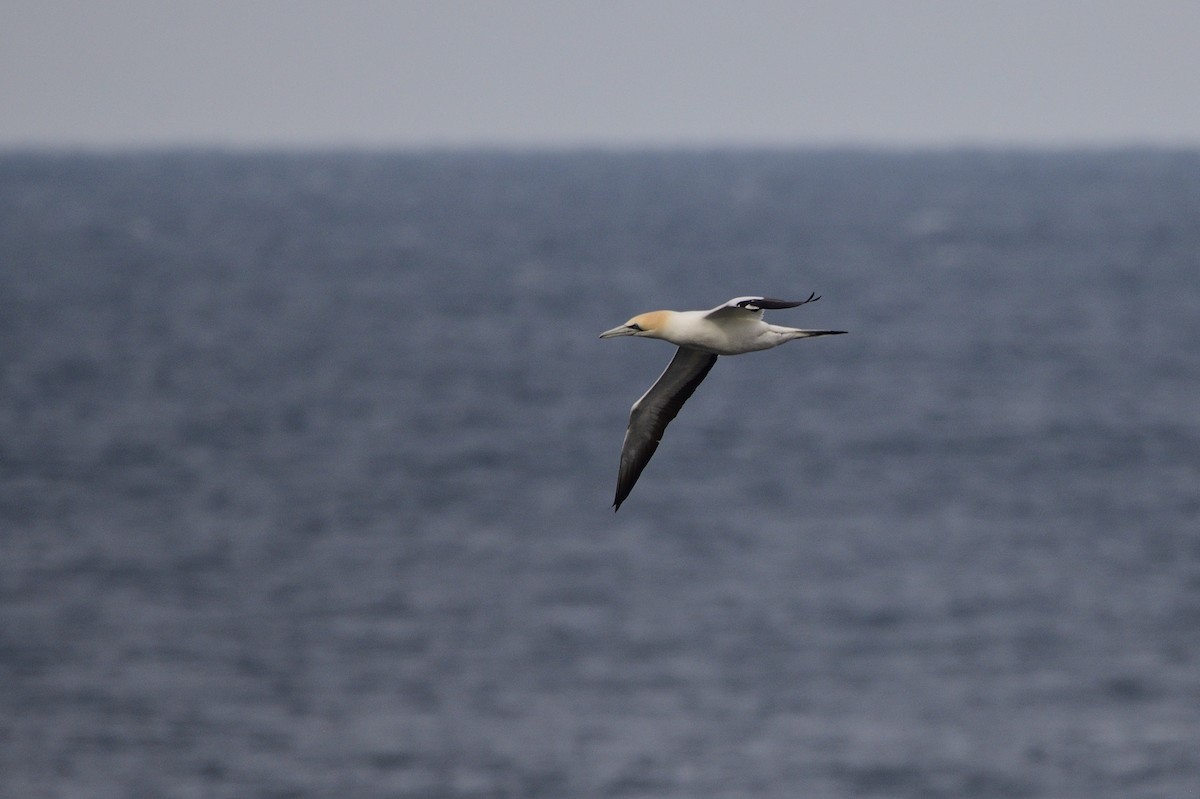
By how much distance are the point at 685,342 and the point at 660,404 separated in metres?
1.49

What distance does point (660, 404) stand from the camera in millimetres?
17609

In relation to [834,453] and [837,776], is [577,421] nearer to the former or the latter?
[834,453]

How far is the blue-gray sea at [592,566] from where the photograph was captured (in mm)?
43562

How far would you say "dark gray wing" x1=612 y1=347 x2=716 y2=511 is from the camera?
57.2 feet

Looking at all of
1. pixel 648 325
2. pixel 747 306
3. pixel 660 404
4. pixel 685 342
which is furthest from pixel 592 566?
pixel 747 306

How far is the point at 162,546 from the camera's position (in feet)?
203

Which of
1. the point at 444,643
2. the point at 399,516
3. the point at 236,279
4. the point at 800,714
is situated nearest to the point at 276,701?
the point at 444,643

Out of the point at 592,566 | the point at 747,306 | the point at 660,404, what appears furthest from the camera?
the point at 592,566

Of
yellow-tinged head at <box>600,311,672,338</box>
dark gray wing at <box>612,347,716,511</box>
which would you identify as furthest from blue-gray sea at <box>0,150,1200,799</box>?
yellow-tinged head at <box>600,311,672,338</box>

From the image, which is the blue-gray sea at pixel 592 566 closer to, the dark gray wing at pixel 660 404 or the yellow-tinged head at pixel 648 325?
the dark gray wing at pixel 660 404

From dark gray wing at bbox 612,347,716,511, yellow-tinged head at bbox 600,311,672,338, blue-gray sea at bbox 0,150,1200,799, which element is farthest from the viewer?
blue-gray sea at bbox 0,150,1200,799

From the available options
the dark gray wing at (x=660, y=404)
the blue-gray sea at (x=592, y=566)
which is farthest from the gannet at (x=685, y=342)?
the blue-gray sea at (x=592, y=566)

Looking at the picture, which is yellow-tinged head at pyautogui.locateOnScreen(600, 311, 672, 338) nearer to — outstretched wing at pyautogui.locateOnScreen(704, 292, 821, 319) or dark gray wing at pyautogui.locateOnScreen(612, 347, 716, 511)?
outstretched wing at pyautogui.locateOnScreen(704, 292, 821, 319)

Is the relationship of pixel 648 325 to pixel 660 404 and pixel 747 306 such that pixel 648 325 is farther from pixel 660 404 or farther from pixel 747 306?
pixel 660 404
